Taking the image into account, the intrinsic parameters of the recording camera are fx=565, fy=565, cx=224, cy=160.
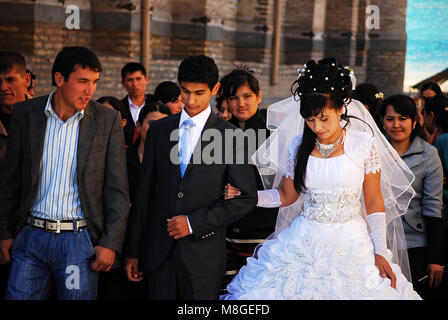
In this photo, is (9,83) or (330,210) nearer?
(330,210)

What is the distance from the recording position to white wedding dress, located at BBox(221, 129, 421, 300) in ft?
9.97

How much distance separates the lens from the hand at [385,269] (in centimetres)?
310

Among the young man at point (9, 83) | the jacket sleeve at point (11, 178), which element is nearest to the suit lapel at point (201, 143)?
the jacket sleeve at point (11, 178)

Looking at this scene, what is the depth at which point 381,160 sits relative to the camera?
3.71m

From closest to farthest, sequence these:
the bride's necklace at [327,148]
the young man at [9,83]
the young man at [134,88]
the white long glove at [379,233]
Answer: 1. the white long glove at [379,233]
2. the bride's necklace at [327,148]
3. the young man at [9,83]
4. the young man at [134,88]

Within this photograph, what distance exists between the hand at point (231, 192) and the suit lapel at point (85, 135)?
2.60 ft

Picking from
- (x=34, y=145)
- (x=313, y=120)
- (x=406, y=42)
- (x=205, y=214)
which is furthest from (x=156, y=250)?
(x=406, y=42)

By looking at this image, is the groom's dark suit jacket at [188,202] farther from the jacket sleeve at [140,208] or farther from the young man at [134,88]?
the young man at [134,88]

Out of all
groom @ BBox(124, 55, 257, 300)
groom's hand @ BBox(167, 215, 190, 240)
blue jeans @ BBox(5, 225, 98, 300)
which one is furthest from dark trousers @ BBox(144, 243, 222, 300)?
blue jeans @ BBox(5, 225, 98, 300)

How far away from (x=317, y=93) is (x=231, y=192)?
2.55 ft

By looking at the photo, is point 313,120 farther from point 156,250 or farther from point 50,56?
point 50,56

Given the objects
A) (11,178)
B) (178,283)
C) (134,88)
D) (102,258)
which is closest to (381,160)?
(178,283)

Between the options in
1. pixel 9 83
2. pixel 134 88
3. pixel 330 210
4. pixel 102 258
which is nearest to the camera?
pixel 102 258

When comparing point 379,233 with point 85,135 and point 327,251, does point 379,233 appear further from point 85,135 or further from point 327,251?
point 85,135
